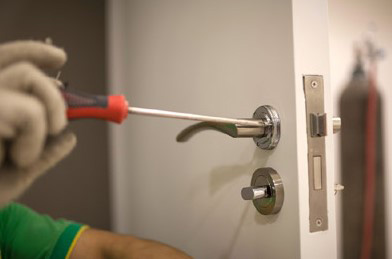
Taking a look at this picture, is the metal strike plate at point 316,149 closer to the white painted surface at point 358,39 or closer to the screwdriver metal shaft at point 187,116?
the screwdriver metal shaft at point 187,116

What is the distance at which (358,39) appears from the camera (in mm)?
865

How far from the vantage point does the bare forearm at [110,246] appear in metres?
0.55

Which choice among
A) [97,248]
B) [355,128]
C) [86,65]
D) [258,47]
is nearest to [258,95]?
[258,47]

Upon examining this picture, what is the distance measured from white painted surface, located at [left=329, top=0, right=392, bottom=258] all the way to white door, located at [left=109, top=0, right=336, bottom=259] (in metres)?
0.52

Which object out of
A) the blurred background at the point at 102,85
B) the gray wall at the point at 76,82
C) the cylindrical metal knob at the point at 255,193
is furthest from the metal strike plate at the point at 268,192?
the gray wall at the point at 76,82

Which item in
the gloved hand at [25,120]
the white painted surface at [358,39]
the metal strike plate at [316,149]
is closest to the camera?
the gloved hand at [25,120]

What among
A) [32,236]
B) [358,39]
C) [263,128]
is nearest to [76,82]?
[32,236]

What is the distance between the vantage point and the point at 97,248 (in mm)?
603

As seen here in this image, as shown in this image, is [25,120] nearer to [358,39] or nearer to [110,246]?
[110,246]

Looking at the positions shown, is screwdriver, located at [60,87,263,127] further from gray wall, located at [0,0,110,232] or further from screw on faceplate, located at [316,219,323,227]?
gray wall, located at [0,0,110,232]

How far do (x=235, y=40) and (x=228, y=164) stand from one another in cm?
20

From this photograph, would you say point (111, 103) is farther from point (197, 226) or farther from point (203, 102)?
point (197, 226)

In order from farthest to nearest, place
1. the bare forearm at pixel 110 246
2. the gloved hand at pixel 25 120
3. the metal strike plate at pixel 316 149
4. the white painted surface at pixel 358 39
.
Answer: the white painted surface at pixel 358 39 < the bare forearm at pixel 110 246 < the metal strike plate at pixel 316 149 < the gloved hand at pixel 25 120

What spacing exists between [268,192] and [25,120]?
285 millimetres
